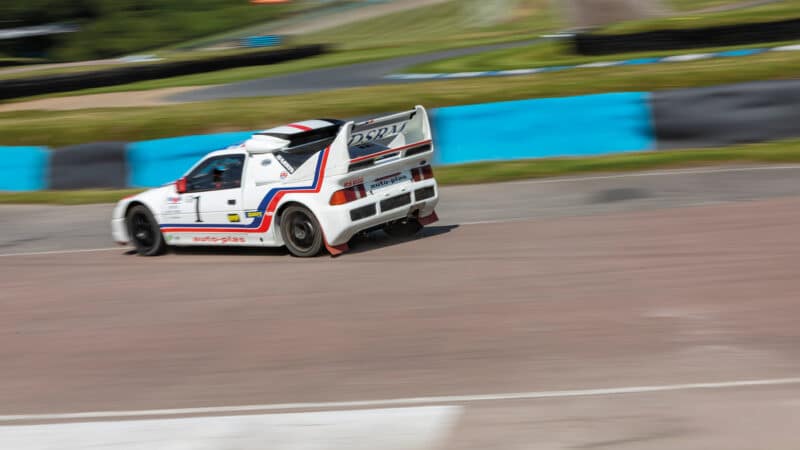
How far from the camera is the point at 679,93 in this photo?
15.1 metres

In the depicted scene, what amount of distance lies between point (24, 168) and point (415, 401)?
13940 millimetres

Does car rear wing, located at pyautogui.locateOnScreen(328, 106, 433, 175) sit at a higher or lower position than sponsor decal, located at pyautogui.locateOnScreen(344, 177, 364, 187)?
higher

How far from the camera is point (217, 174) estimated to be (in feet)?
37.5

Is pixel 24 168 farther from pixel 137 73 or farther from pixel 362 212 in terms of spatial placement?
pixel 137 73

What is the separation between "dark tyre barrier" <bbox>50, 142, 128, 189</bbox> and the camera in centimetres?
1741

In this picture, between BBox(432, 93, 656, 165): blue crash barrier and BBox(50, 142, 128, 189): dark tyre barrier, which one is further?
BBox(50, 142, 128, 189): dark tyre barrier

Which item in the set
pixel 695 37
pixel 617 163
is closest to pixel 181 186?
pixel 617 163

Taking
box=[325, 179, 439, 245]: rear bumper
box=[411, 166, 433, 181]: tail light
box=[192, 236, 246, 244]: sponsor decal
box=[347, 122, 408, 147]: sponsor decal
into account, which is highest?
box=[347, 122, 408, 147]: sponsor decal

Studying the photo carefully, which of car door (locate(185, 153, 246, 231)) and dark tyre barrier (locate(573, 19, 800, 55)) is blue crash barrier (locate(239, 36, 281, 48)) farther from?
car door (locate(185, 153, 246, 231))

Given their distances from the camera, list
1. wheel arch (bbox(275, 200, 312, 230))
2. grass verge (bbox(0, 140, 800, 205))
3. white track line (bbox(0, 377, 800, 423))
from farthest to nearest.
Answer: grass verge (bbox(0, 140, 800, 205))
wheel arch (bbox(275, 200, 312, 230))
white track line (bbox(0, 377, 800, 423))

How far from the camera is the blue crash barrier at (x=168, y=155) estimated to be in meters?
16.7

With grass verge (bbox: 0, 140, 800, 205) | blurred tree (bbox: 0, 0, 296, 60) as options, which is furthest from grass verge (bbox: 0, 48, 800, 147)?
blurred tree (bbox: 0, 0, 296, 60)

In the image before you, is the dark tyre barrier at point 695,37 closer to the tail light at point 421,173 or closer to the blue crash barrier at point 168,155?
the blue crash barrier at point 168,155

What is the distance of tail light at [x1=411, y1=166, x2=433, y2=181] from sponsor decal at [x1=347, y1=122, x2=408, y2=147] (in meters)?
0.45
